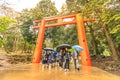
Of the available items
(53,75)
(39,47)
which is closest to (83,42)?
(39,47)

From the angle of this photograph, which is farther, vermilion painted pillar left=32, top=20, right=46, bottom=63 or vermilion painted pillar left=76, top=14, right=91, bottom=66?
vermilion painted pillar left=32, top=20, right=46, bottom=63

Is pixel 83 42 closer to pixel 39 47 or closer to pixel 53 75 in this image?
pixel 39 47

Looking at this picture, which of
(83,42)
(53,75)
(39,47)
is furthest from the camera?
(39,47)

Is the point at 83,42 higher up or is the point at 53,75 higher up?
the point at 83,42

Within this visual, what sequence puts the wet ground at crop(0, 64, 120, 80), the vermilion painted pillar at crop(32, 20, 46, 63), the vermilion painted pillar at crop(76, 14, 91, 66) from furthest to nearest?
the vermilion painted pillar at crop(32, 20, 46, 63) → the vermilion painted pillar at crop(76, 14, 91, 66) → the wet ground at crop(0, 64, 120, 80)

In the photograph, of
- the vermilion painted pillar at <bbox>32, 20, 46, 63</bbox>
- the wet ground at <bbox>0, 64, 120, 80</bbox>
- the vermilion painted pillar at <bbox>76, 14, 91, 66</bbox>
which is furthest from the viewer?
the vermilion painted pillar at <bbox>32, 20, 46, 63</bbox>

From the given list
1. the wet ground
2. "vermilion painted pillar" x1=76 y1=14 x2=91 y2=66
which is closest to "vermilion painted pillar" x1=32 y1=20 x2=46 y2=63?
"vermilion painted pillar" x1=76 y1=14 x2=91 y2=66

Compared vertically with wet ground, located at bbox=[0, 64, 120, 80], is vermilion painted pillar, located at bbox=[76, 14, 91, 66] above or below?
above

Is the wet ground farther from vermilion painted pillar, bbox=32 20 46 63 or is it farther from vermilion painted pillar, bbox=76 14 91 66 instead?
vermilion painted pillar, bbox=32 20 46 63

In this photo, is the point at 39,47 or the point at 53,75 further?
the point at 39,47

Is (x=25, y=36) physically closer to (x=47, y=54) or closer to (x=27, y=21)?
(x=27, y=21)

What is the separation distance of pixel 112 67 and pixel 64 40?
58.0 ft

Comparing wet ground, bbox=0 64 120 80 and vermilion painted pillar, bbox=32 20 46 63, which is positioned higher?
vermilion painted pillar, bbox=32 20 46 63

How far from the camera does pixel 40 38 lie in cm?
2303
